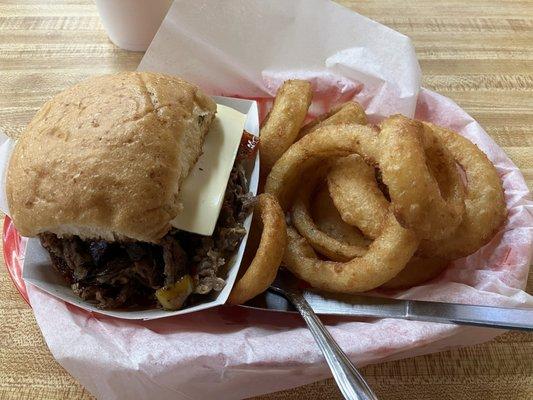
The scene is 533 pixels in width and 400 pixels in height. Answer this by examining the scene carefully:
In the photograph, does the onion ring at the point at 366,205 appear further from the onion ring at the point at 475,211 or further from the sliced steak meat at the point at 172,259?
the sliced steak meat at the point at 172,259

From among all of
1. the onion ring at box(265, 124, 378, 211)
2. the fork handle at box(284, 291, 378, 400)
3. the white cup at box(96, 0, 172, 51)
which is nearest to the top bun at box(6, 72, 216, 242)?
the onion ring at box(265, 124, 378, 211)

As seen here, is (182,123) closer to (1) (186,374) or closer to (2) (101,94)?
(2) (101,94)

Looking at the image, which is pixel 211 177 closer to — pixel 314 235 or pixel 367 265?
pixel 314 235

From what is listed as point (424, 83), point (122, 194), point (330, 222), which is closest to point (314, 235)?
point (330, 222)

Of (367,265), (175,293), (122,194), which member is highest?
(122,194)

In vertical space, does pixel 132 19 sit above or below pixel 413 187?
below

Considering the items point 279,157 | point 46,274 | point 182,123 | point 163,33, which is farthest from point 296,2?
point 46,274

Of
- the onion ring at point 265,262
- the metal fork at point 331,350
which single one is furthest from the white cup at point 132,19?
the metal fork at point 331,350
